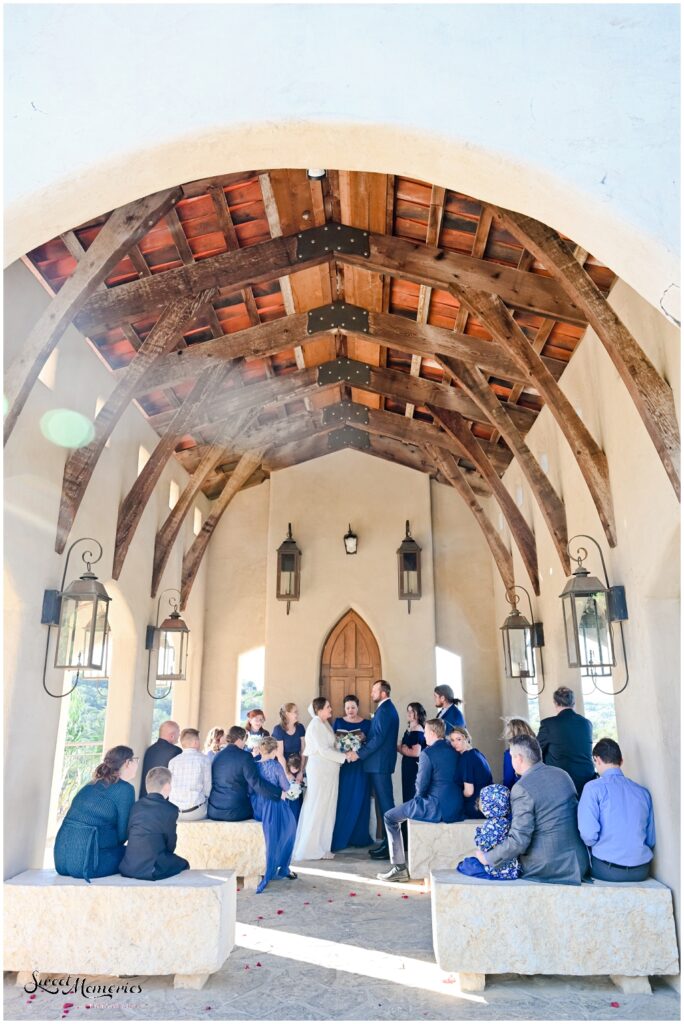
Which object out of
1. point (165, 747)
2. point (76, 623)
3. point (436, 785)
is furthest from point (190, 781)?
point (436, 785)

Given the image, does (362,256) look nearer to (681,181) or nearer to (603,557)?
A: (603,557)

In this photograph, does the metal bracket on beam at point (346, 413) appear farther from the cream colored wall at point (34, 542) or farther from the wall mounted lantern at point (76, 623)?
the wall mounted lantern at point (76, 623)

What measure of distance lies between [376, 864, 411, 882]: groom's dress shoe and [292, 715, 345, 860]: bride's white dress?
43.4 inches

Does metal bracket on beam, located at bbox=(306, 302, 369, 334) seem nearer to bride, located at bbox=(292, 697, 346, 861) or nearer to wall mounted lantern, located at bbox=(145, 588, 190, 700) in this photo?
wall mounted lantern, located at bbox=(145, 588, 190, 700)

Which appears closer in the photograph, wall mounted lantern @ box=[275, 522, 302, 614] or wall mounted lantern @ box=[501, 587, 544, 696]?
wall mounted lantern @ box=[501, 587, 544, 696]

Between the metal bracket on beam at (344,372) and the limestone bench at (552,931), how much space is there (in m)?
6.15

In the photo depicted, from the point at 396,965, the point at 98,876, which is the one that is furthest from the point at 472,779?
the point at 98,876

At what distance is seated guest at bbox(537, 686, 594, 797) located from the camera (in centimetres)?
555

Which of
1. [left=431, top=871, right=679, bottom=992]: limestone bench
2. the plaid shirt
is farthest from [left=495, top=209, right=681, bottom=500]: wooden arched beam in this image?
the plaid shirt

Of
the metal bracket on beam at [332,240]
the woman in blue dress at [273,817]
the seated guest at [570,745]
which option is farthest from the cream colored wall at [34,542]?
the seated guest at [570,745]

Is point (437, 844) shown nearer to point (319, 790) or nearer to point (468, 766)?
point (468, 766)

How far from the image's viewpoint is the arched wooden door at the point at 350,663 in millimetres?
10422

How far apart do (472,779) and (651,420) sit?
3.58m

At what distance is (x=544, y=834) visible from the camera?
426cm
